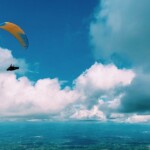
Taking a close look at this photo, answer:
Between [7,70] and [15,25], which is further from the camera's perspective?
[15,25]

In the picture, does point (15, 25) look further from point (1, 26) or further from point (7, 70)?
point (7, 70)

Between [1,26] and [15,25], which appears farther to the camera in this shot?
[15,25]

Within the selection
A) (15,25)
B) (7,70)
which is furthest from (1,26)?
(7,70)

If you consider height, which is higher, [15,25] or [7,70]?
[15,25]

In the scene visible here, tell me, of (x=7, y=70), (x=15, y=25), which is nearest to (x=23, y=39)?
(x=15, y=25)

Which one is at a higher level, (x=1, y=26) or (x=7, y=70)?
(x=1, y=26)

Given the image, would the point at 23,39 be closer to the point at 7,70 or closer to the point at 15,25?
the point at 15,25
